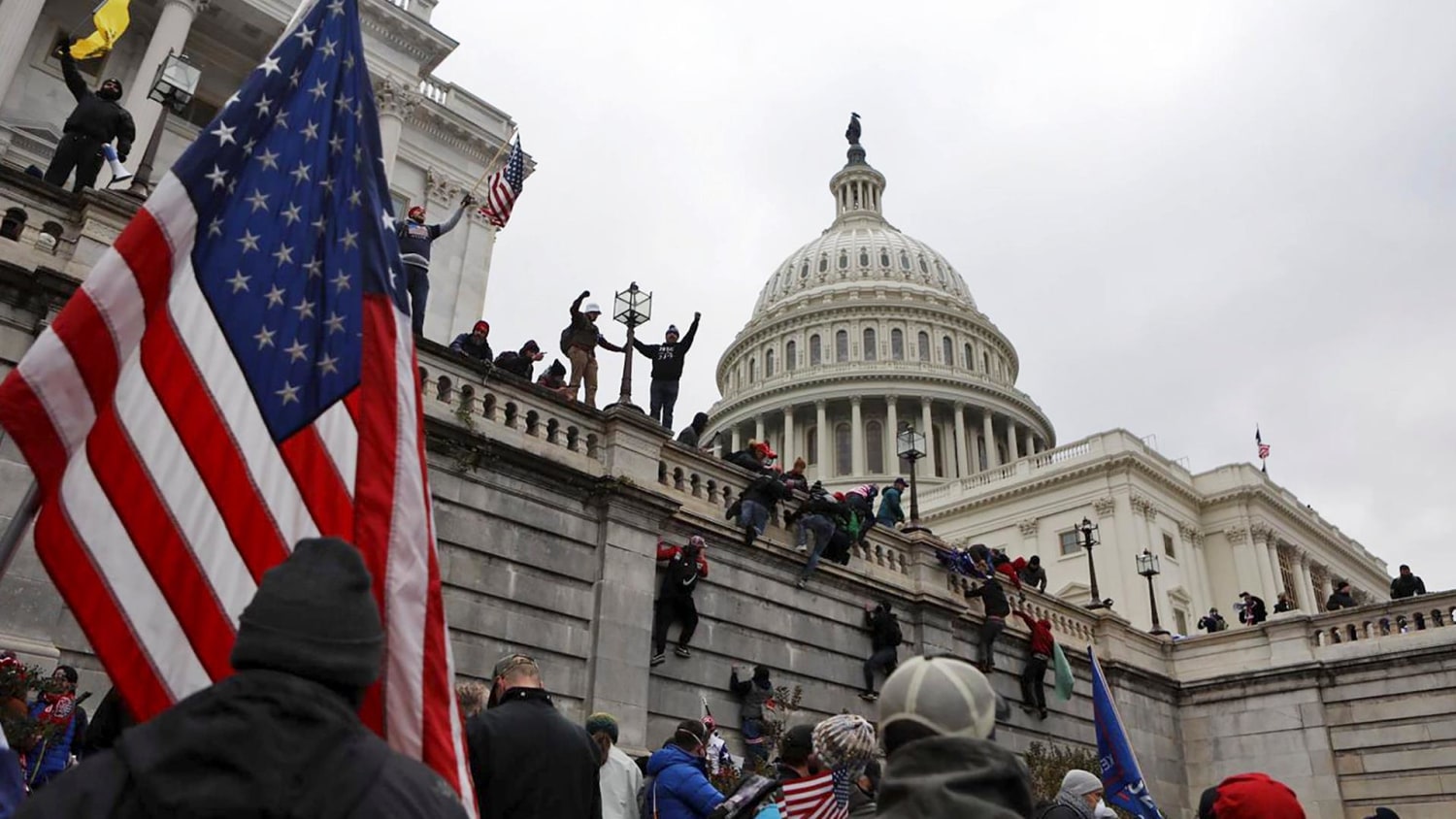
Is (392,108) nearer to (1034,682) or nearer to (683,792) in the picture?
(1034,682)

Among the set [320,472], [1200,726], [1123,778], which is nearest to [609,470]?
[1123,778]

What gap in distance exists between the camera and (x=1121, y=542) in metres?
58.8

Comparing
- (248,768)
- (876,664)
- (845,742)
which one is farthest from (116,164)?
(248,768)

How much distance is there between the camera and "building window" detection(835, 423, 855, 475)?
3302 inches

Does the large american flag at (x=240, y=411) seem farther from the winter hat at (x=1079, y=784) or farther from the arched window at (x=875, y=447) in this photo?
the arched window at (x=875, y=447)

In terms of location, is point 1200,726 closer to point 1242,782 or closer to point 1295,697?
point 1295,697

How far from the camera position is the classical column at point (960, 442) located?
270 feet

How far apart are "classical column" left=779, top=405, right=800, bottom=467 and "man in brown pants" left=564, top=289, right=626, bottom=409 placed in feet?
224

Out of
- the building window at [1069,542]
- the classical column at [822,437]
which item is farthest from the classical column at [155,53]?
the classical column at [822,437]

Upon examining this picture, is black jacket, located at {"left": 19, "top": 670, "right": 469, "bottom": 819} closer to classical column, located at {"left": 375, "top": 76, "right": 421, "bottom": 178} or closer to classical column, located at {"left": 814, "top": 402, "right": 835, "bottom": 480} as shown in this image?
classical column, located at {"left": 375, "top": 76, "right": 421, "bottom": 178}

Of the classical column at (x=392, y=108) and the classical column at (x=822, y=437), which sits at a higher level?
the classical column at (x=822, y=437)

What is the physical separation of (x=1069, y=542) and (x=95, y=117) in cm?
5611

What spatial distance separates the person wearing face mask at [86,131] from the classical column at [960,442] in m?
72.7

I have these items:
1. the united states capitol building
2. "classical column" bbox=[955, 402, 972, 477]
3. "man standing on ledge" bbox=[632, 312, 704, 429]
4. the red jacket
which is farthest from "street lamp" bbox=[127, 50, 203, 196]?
"classical column" bbox=[955, 402, 972, 477]
